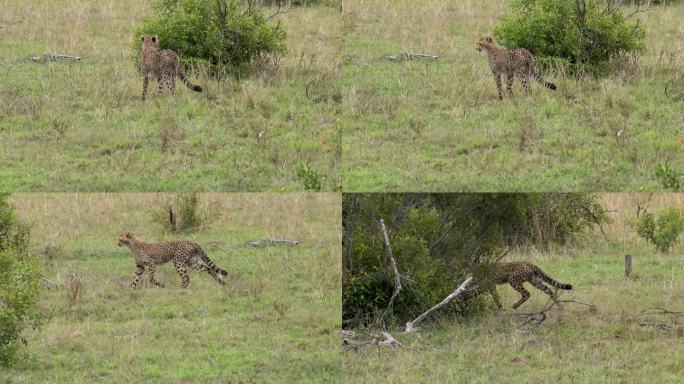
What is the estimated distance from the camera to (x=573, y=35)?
15.6 meters

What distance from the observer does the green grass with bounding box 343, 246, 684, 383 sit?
10.4 metres

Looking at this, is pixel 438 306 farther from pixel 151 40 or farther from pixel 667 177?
pixel 151 40

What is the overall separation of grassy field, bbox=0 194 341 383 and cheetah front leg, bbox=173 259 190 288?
90 millimetres

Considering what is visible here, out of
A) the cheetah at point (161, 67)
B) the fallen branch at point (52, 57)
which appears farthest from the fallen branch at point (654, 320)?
the fallen branch at point (52, 57)

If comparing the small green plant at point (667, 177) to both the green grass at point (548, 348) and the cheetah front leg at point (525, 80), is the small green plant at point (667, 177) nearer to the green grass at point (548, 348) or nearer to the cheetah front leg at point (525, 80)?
the green grass at point (548, 348)

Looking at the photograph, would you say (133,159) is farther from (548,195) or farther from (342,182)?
(548,195)

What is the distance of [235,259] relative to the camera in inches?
574

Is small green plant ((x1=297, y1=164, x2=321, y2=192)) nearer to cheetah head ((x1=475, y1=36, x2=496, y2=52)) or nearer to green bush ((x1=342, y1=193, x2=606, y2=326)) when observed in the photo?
green bush ((x1=342, y1=193, x2=606, y2=326))

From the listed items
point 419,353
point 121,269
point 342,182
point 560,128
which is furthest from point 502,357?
point 121,269

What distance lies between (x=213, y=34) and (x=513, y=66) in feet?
12.1

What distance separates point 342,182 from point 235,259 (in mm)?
2228

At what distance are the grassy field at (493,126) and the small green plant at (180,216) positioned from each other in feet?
8.18

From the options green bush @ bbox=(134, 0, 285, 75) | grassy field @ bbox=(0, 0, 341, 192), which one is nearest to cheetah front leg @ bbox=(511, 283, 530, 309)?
grassy field @ bbox=(0, 0, 341, 192)

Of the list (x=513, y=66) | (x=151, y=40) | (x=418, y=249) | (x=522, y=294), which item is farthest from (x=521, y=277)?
(x=151, y=40)
